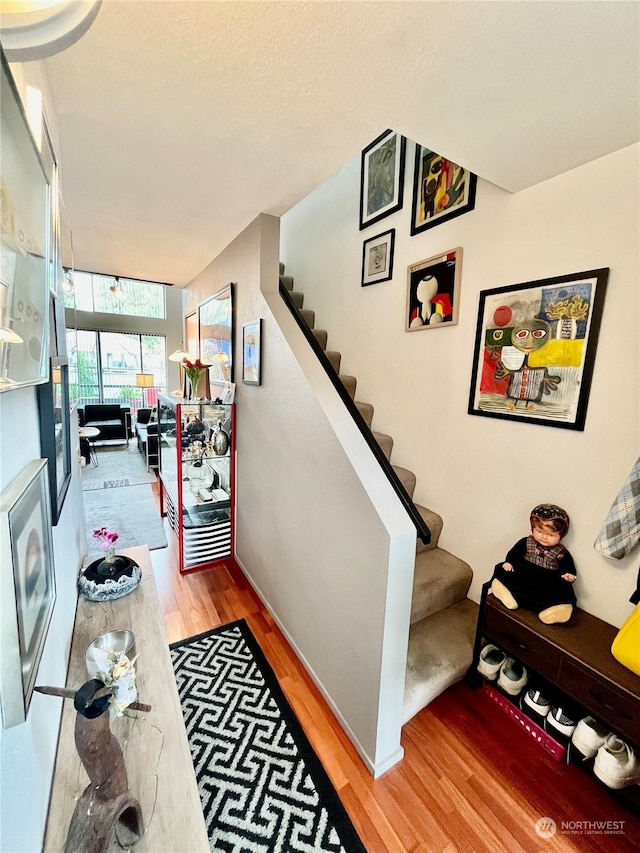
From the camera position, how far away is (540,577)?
1.51m

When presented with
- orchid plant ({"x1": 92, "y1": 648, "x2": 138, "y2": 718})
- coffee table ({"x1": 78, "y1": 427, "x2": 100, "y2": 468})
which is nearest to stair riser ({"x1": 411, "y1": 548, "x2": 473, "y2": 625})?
orchid plant ({"x1": 92, "y1": 648, "x2": 138, "y2": 718})

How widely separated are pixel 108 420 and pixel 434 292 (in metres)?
7.08

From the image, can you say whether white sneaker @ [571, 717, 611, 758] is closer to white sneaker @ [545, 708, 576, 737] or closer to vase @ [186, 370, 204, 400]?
white sneaker @ [545, 708, 576, 737]

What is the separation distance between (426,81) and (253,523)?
2456 mm

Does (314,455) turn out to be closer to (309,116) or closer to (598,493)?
(598,493)

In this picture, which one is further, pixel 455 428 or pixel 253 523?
pixel 253 523

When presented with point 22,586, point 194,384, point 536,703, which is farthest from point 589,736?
point 194,384

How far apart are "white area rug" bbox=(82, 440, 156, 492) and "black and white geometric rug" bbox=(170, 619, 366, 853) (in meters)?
3.38

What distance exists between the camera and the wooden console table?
769 mm

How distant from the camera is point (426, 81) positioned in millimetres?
1007

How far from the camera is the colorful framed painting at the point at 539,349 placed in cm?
142

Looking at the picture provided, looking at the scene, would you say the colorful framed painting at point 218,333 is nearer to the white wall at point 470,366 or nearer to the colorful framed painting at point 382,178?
the white wall at point 470,366

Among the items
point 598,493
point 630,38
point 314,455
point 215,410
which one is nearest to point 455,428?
point 598,493

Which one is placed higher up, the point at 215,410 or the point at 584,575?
the point at 215,410
